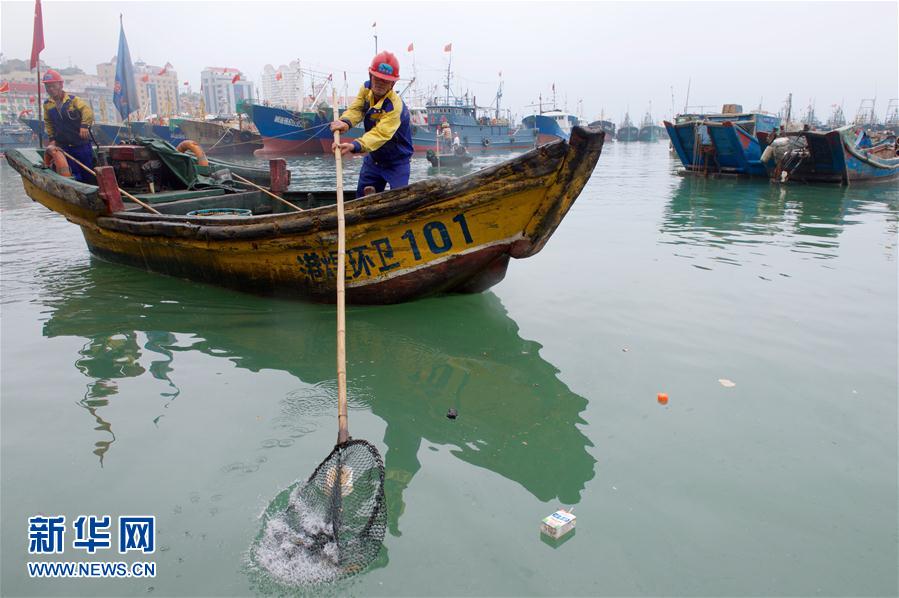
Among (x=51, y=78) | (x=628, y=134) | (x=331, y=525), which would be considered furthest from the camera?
(x=628, y=134)

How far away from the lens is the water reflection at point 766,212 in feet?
28.4

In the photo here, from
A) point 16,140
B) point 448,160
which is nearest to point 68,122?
point 448,160

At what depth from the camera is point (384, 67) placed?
4.76 meters

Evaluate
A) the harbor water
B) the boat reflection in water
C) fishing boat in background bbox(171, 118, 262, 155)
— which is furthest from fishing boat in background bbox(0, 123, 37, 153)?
the boat reflection in water

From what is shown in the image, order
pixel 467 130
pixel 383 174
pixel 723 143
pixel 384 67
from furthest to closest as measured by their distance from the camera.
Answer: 1. pixel 467 130
2. pixel 723 143
3. pixel 383 174
4. pixel 384 67

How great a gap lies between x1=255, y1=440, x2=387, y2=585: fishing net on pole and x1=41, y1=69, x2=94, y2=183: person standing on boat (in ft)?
22.7

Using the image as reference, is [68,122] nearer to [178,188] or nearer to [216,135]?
[178,188]

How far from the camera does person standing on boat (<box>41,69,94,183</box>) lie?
7280mm

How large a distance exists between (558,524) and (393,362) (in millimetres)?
2130

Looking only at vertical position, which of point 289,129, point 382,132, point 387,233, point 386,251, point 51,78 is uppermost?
point 289,129

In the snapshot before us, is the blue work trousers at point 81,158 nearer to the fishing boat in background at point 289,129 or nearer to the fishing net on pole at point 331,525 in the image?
the fishing net on pole at point 331,525

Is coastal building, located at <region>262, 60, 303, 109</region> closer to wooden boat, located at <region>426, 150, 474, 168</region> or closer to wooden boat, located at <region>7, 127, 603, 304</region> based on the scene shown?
wooden boat, located at <region>426, 150, 474, 168</region>

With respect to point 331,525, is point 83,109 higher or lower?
higher

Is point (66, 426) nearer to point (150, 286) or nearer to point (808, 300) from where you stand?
point (150, 286)
